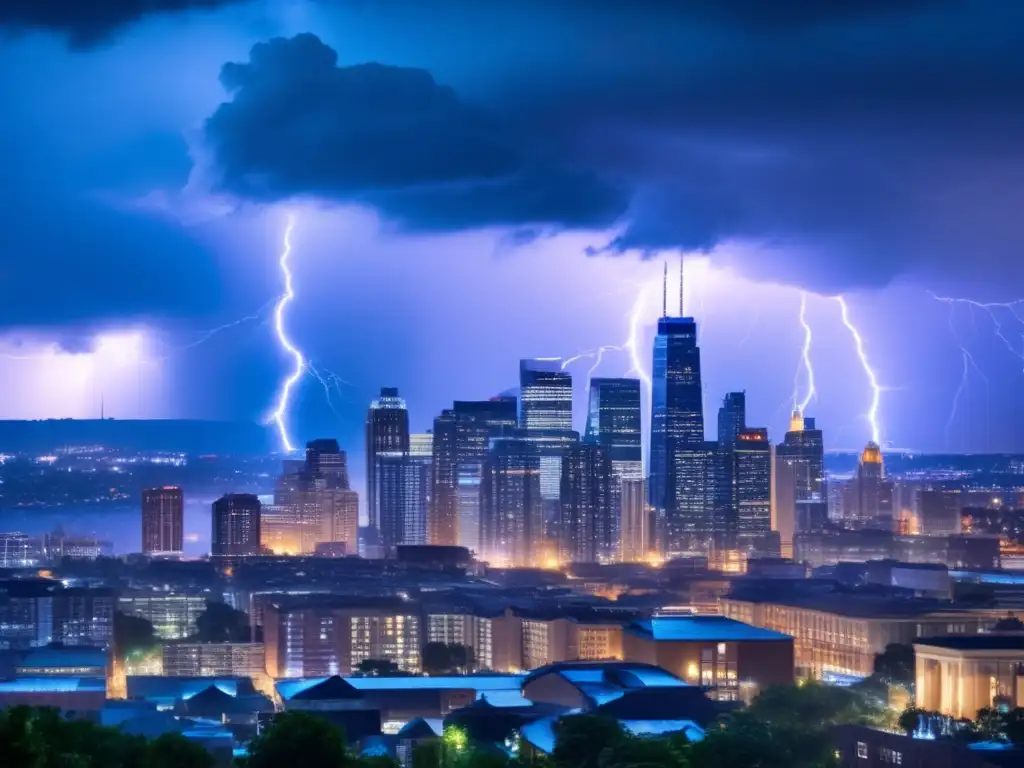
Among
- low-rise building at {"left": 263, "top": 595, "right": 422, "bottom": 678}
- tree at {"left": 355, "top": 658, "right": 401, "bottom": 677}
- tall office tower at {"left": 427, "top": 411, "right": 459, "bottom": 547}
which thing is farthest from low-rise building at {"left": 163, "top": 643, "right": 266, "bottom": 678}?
tall office tower at {"left": 427, "top": 411, "right": 459, "bottom": 547}

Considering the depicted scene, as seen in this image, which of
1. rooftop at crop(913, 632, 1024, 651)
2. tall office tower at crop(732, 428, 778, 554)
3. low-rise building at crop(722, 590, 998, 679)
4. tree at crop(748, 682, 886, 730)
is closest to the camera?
tree at crop(748, 682, 886, 730)

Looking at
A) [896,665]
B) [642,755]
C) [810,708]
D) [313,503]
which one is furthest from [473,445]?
[642,755]

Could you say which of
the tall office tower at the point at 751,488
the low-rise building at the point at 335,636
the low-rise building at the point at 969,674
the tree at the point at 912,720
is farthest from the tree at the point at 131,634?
the tall office tower at the point at 751,488

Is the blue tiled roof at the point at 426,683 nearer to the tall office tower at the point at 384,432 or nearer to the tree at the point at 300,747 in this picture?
the tree at the point at 300,747

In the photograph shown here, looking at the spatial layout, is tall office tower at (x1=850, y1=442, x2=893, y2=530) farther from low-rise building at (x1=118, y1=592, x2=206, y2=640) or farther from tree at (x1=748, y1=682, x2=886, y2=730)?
tree at (x1=748, y1=682, x2=886, y2=730)

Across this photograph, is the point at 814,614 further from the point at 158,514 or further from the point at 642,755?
the point at 158,514

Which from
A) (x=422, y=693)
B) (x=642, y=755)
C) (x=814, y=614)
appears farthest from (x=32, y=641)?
(x=642, y=755)

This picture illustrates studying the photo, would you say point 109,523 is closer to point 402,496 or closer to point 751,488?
point 402,496
